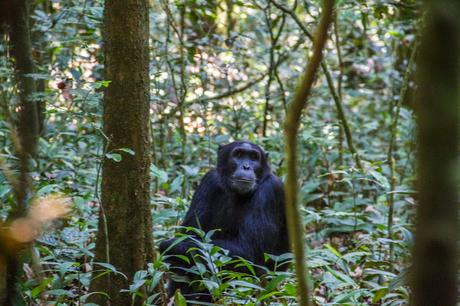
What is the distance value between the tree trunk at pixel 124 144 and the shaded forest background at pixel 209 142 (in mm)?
28

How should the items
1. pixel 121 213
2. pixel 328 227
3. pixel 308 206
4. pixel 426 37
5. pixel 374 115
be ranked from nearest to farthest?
pixel 426 37
pixel 121 213
pixel 328 227
pixel 308 206
pixel 374 115

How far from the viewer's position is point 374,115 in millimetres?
10430

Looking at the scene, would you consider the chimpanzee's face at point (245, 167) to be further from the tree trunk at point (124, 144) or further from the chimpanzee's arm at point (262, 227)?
the tree trunk at point (124, 144)

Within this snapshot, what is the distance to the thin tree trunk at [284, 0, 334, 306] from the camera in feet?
5.26

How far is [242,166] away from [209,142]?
1.38 metres

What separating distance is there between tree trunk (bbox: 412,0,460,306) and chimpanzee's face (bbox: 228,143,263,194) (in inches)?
177

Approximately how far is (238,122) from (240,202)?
2568mm

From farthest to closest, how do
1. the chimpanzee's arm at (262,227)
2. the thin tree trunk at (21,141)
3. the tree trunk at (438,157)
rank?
the chimpanzee's arm at (262,227) < the thin tree trunk at (21,141) < the tree trunk at (438,157)

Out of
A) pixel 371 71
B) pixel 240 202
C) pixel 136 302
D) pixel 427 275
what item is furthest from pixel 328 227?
pixel 427 275

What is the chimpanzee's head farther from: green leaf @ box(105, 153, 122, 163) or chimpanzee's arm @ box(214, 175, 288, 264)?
green leaf @ box(105, 153, 122, 163)

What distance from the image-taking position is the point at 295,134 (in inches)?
68.2

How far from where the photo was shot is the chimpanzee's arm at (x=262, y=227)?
5.49 meters

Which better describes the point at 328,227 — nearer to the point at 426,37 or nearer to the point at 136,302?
the point at 136,302

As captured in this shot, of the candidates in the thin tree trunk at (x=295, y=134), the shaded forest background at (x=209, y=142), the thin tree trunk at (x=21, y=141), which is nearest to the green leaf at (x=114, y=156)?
the shaded forest background at (x=209, y=142)
